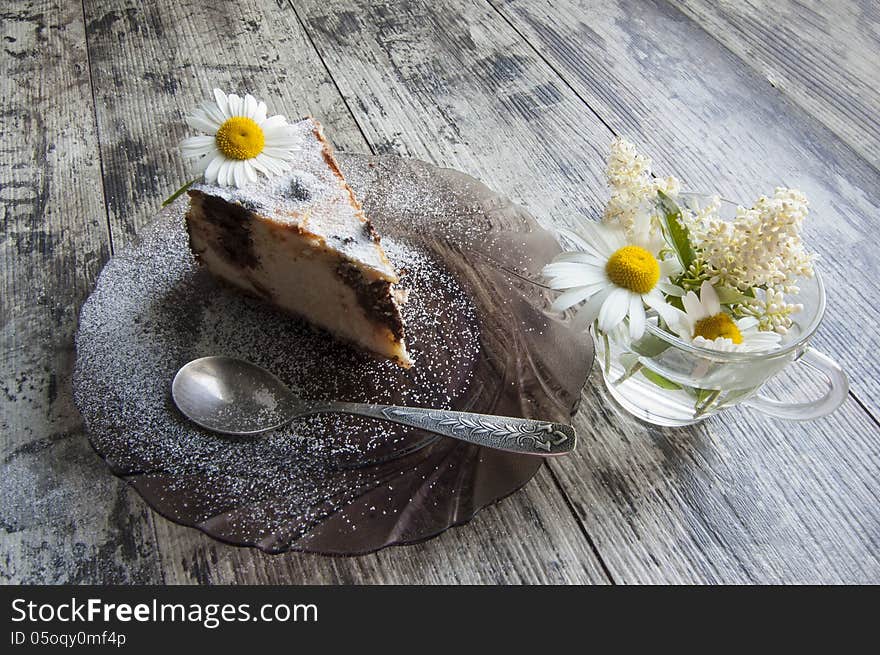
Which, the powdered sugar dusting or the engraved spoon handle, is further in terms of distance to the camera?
the powdered sugar dusting

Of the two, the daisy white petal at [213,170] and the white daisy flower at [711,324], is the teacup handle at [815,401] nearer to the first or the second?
the white daisy flower at [711,324]

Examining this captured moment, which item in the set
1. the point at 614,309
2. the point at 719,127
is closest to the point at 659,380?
the point at 614,309

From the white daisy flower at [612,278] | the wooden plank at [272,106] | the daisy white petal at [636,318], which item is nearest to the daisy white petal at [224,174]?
the wooden plank at [272,106]

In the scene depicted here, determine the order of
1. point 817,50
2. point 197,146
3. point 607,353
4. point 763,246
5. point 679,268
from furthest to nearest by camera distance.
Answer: point 817,50, point 197,146, point 607,353, point 679,268, point 763,246

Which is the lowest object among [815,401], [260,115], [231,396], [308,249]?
[231,396]

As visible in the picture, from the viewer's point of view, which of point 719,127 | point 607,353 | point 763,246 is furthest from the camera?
point 719,127

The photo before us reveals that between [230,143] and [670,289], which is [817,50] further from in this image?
[230,143]

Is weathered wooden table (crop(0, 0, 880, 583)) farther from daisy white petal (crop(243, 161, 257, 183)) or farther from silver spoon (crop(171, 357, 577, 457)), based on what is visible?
daisy white petal (crop(243, 161, 257, 183))

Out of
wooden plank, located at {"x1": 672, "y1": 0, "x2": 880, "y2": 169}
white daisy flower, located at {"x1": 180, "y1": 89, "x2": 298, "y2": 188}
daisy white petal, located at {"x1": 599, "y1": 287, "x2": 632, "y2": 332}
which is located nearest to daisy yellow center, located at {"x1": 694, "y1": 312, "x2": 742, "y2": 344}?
daisy white petal, located at {"x1": 599, "y1": 287, "x2": 632, "y2": 332}
